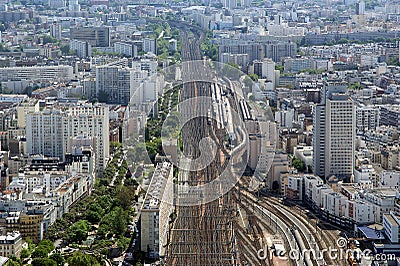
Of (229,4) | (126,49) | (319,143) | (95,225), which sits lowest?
(95,225)

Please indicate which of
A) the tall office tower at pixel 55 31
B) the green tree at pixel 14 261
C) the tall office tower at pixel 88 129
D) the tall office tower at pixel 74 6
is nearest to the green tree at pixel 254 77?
the tall office tower at pixel 88 129

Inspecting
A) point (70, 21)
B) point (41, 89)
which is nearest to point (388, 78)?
point (41, 89)

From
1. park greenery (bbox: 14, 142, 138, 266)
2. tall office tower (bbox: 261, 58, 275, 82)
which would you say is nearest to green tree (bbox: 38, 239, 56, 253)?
park greenery (bbox: 14, 142, 138, 266)

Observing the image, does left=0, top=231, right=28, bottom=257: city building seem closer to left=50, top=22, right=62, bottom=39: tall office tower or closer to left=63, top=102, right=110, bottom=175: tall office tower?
left=63, top=102, right=110, bottom=175: tall office tower

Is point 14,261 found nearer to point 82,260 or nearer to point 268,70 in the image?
point 82,260

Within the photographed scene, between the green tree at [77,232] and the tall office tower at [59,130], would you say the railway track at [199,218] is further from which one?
the tall office tower at [59,130]

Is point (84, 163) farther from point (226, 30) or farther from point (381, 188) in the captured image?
point (226, 30)

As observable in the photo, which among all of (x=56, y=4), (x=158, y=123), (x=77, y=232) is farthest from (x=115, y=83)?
(x=56, y=4)
